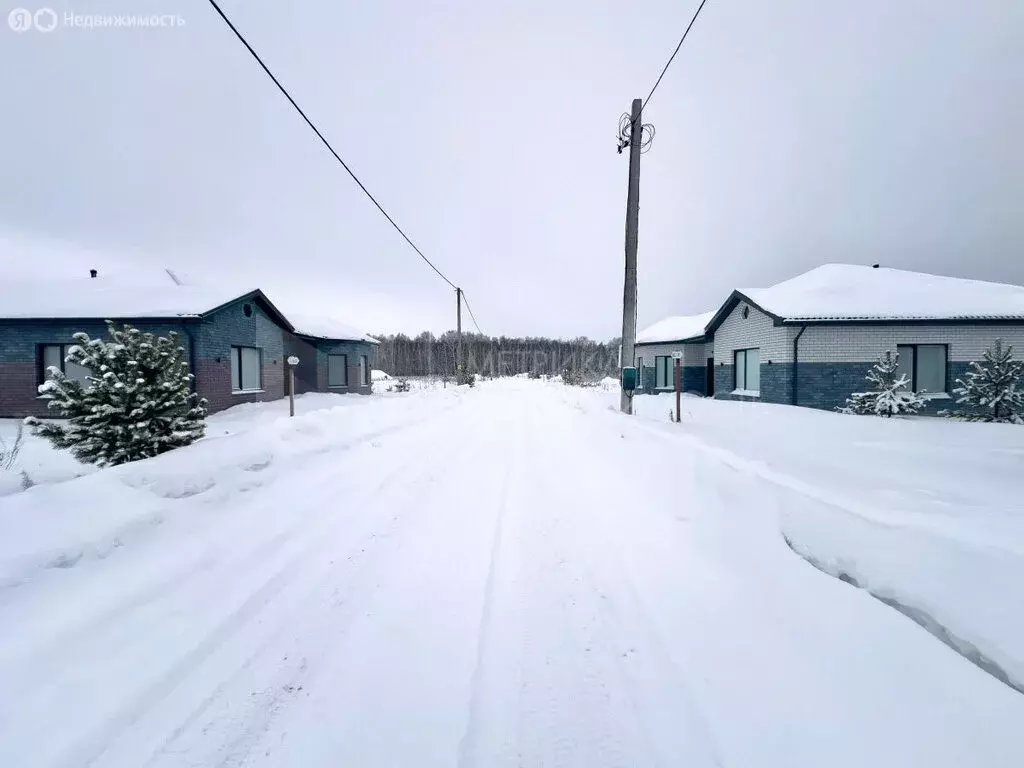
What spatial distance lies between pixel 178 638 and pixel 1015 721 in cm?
416

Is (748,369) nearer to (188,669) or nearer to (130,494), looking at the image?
(130,494)

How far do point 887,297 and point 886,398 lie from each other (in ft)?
18.8

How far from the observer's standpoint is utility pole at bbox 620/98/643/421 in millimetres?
11734

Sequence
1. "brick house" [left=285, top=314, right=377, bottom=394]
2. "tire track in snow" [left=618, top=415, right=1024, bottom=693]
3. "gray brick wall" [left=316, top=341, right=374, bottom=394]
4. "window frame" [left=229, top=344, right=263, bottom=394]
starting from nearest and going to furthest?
"tire track in snow" [left=618, top=415, right=1024, bottom=693], "window frame" [left=229, top=344, right=263, bottom=394], "brick house" [left=285, top=314, right=377, bottom=394], "gray brick wall" [left=316, top=341, right=374, bottom=394]

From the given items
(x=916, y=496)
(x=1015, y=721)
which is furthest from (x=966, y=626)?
(x=916, y=496)

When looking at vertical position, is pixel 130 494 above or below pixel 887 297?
below

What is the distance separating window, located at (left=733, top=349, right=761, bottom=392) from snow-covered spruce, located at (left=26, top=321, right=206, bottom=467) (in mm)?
17372

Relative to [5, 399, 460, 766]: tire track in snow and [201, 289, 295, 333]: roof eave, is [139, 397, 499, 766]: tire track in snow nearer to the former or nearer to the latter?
[5, 399, 460, 766]: tire track in snow

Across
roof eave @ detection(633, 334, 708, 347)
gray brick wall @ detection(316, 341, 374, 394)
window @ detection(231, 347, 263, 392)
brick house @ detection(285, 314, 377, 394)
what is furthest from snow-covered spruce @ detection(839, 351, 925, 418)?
gray brick wall @ detection(316, 341, 374, 394)

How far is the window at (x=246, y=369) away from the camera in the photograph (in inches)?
690

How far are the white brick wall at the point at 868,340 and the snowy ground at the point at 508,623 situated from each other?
10.9 metres

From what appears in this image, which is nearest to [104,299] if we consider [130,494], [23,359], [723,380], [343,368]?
[23,359]

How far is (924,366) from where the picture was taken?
14922 millimetres

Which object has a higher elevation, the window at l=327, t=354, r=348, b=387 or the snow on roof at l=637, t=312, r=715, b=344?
the snow on roof at l=637, t=312, r=715, b=344
